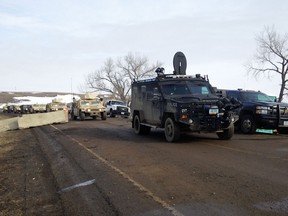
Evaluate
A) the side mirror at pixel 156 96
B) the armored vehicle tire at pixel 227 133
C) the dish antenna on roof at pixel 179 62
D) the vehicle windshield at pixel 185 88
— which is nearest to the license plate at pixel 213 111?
the armored vehicle tire at pixel 227 133

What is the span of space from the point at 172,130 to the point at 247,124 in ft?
14.5

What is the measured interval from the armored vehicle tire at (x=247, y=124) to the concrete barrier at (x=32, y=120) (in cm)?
1420

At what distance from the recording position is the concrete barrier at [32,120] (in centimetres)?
2417

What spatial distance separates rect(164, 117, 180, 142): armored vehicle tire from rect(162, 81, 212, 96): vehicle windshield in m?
1.10

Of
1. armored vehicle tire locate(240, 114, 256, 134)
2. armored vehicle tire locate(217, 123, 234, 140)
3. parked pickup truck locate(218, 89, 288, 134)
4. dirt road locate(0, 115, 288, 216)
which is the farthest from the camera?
armored vehicle tire locate(240, 114, 256, 134)

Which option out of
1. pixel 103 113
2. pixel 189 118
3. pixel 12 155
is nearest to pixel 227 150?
pixel 189 118

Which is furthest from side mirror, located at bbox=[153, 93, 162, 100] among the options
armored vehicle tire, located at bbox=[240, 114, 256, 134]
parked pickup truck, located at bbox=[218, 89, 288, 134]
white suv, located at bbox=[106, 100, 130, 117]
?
white suv, located at bbox=[106, 100, 130, 117]

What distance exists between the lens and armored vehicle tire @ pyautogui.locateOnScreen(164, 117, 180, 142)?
12547 mm

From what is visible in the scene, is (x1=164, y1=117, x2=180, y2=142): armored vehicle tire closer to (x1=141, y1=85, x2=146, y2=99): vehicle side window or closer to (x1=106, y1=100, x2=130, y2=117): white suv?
(x1=141, y1=85, x2=146, y2=99): vehicle side window

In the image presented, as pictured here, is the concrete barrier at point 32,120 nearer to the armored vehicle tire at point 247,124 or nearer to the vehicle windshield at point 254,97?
the vehicle windshield at point 254,97

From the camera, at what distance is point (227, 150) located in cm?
1102

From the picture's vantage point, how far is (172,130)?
500 inches

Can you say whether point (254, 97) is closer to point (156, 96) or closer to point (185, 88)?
point (185, 88)

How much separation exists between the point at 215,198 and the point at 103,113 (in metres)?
25.3
